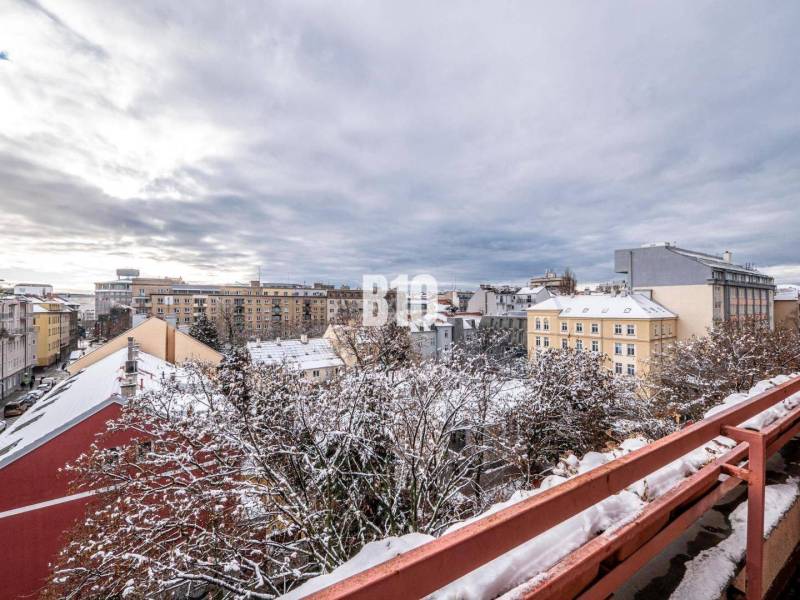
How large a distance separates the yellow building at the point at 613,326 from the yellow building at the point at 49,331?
5472cm

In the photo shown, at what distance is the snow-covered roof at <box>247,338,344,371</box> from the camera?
83.0 ft

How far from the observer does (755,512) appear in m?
1.90

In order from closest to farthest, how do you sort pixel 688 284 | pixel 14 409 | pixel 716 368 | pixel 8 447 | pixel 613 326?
pixel 8 447 < pixel 716 368 < pixel 14 409 < pixel 613 326 < pixel 688 284

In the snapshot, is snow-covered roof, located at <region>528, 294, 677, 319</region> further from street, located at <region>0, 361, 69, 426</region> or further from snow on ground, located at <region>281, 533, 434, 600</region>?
street, located at <region>0, 361, 69, 426</region>

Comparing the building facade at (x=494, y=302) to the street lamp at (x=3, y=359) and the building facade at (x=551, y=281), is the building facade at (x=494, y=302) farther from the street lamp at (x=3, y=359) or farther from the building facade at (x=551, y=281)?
the street lamp at (x=3, y=359)

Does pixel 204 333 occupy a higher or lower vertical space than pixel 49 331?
higher

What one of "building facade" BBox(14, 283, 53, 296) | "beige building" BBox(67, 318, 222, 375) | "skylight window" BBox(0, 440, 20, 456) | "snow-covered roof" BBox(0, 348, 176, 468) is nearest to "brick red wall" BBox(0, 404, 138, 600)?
"snow-covered roof" BBox(0, 348, 176, 468)

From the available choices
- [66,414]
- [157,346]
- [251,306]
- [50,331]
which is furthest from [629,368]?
[50,331]

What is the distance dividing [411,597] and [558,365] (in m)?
11.3

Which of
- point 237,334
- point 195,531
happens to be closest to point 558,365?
point 195,531

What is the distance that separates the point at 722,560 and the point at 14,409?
37206 millimetres

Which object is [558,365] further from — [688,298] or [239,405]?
[688,298]

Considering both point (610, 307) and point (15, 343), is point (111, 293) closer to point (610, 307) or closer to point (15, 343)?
point (15, 343)

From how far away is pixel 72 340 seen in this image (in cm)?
5444
